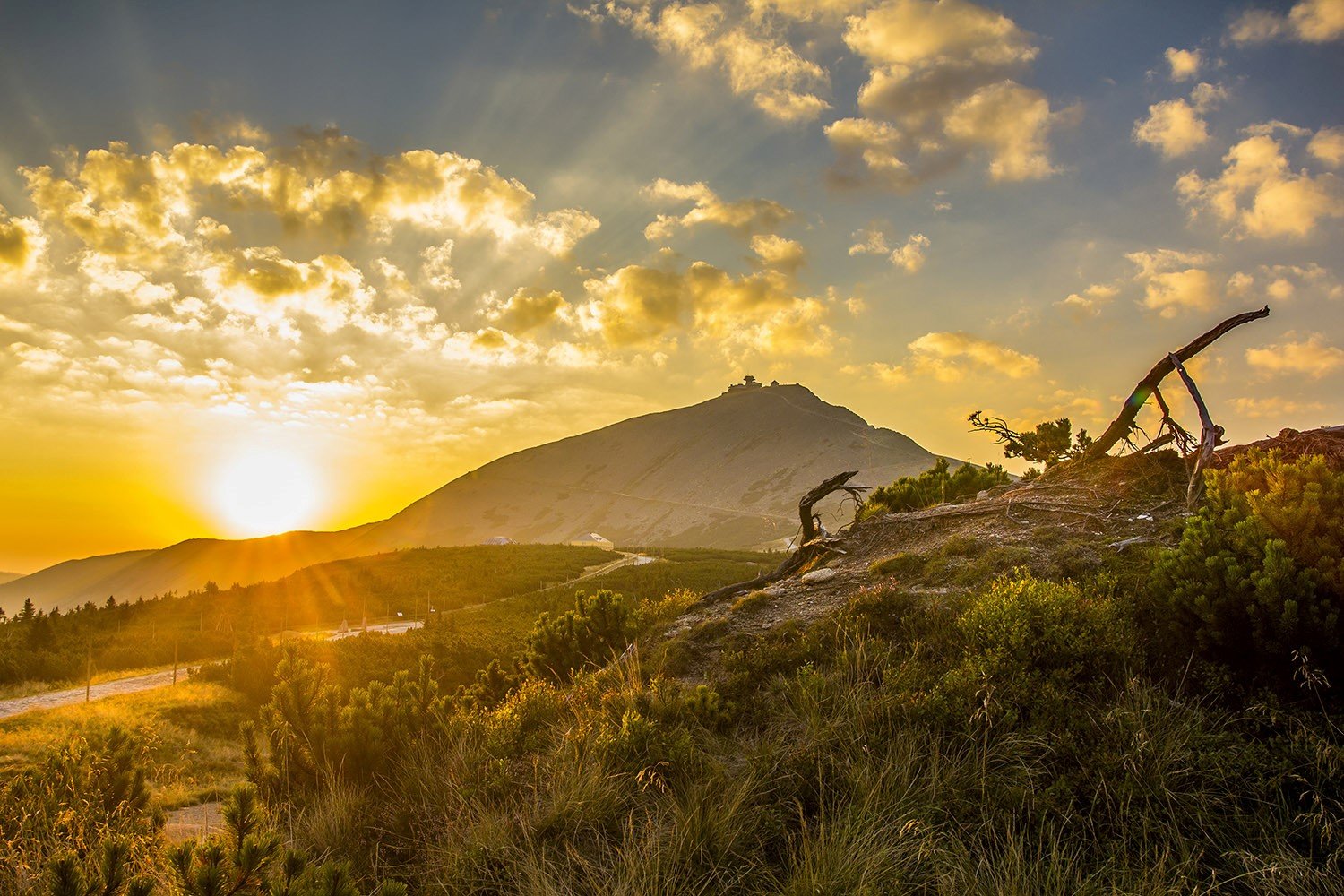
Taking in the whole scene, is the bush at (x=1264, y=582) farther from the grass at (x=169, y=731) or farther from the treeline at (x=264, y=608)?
the treeline at (x=264, y=608)

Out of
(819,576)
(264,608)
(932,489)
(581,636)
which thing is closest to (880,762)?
(819,576)

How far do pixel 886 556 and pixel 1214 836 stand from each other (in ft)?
Answer: 20.0

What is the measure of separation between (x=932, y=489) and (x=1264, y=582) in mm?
8837

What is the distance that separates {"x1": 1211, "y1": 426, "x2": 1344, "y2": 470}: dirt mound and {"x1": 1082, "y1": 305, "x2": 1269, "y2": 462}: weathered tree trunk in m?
1.28

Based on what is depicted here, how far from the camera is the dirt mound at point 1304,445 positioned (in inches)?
286

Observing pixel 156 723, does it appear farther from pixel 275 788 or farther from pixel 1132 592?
pixel 1132 592

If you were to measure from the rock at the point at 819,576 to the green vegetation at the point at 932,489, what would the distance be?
140 inches

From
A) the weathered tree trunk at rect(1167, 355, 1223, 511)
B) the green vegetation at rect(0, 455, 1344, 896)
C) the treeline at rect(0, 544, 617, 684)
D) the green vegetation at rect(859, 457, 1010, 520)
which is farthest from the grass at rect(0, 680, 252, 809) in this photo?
the weathered tree trunk at rect(1167, 355, 1223, 511)

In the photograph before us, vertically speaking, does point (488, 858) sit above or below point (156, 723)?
above

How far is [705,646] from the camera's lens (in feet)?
26.6

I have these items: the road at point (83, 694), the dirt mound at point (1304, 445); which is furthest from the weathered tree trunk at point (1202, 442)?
the road at point (83, 694)

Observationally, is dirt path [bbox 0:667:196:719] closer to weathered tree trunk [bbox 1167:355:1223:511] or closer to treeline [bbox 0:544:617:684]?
treeline [bbox 0:544:617:684]

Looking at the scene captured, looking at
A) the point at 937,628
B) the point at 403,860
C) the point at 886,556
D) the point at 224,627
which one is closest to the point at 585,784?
the point at 403,860

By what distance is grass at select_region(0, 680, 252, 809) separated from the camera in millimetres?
13445
